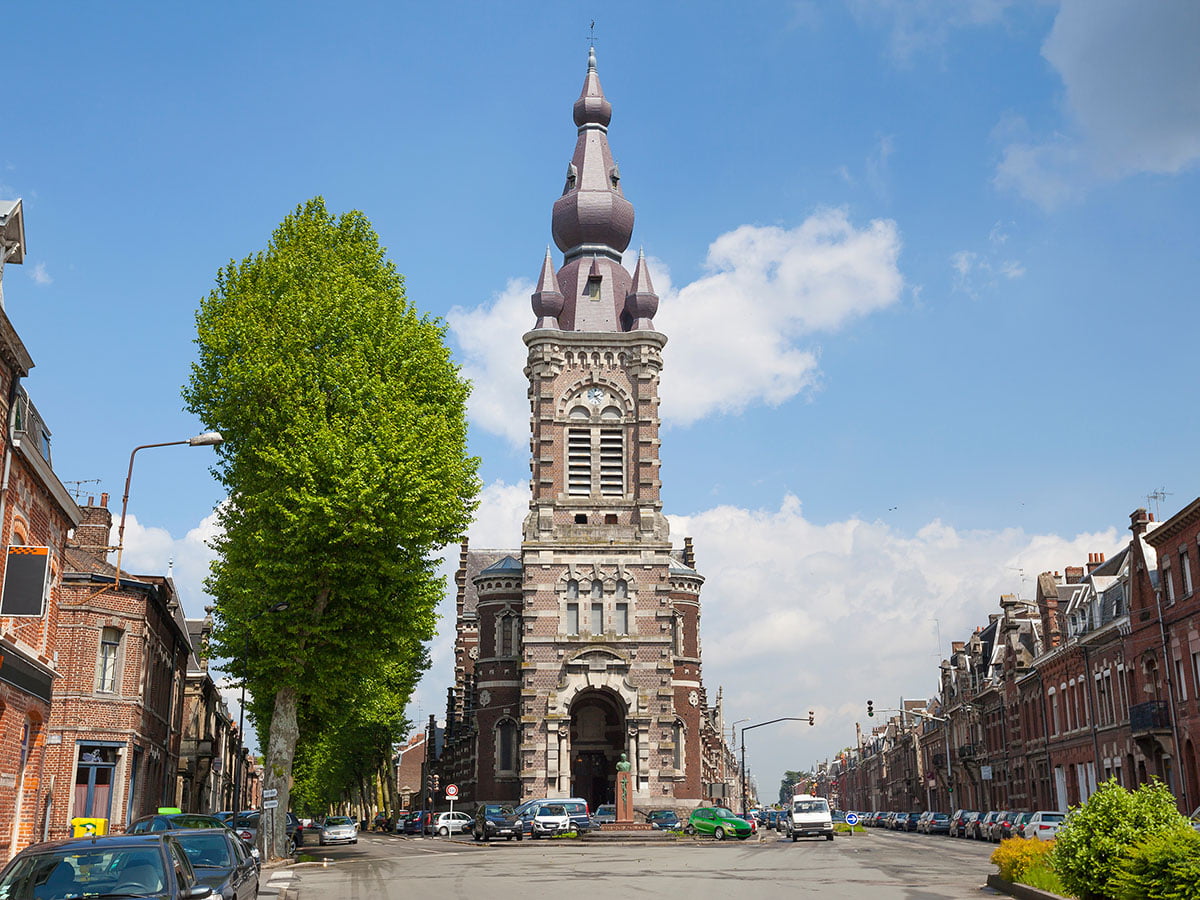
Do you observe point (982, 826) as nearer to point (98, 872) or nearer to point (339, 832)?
point (339, 832)

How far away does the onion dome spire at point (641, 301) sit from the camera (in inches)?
2537

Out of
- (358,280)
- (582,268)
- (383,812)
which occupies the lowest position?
(383,812)

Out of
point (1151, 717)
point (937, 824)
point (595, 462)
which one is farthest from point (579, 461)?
point (1151, 717)

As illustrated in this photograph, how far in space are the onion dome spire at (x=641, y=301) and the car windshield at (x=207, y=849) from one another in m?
49.6

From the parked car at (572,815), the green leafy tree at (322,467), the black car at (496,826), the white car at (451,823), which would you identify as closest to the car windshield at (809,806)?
the parked car at (572,815)

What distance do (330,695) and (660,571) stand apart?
98.2ft

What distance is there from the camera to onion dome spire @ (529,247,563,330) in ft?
212

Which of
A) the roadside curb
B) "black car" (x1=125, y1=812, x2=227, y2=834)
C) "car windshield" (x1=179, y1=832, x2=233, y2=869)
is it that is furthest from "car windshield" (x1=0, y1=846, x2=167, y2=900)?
the roadside curb

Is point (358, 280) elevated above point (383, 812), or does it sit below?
above

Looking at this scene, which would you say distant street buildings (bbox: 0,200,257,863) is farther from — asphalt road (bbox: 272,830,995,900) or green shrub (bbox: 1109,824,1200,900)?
green shrub (bbox: 1109,824,1200,900)

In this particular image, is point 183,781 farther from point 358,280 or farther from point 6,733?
point 6,733

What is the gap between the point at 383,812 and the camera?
284 feet

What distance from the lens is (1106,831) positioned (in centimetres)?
1579

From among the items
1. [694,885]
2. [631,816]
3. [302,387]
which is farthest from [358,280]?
[631,816]
